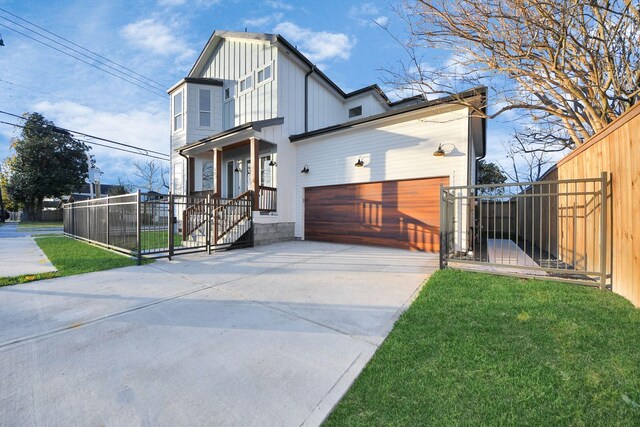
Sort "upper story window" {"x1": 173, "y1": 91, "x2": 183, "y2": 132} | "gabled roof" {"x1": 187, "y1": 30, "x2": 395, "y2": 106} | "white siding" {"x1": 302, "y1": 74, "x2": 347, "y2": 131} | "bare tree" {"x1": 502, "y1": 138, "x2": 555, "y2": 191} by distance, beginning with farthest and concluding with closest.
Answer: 1. "bare tree" {"x1": 502, "y1": 138, "x2": 555, "y2": 191}
2. "upper story window" {"x1": 173, "y1": 91, "x2": 183, "y2": 132}
3. "white siding" {"x1": 302, "y1": 74, "x2": 347, "y2": 131}
4. "gabled roof" {"x1": 187, "y1": 30, "x2": 395, "y2": 106}

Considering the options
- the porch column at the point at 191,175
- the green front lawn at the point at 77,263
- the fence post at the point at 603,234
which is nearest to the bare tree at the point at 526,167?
the fence post at the point at 603,234

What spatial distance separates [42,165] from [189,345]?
3223cm

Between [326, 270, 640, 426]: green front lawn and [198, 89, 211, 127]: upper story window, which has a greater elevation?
[198, 89, 211, 127]: upper story window

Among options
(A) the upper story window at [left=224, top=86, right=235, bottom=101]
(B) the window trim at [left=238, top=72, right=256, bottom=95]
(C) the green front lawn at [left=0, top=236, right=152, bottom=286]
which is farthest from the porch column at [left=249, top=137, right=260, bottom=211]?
(A) the upper story window at [left=224, top=86, right=235, bottom=101]

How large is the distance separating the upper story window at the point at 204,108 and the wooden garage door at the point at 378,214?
645 cm

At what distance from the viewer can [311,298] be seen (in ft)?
11.7

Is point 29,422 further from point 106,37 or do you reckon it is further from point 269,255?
point 106,37

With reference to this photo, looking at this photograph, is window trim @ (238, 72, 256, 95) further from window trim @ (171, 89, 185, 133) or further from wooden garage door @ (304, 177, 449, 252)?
wooden garage door @ (304, 177, 449, 252)

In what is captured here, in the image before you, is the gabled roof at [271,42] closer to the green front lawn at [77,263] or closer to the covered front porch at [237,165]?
the covered front porch at [237,165]

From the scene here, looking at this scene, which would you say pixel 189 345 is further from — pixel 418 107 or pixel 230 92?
pixel 230 92

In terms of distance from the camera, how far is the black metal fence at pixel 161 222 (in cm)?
618

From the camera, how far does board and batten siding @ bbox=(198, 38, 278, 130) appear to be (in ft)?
33.7

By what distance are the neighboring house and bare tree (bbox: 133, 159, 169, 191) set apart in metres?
20.0

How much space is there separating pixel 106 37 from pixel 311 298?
53.3ft
